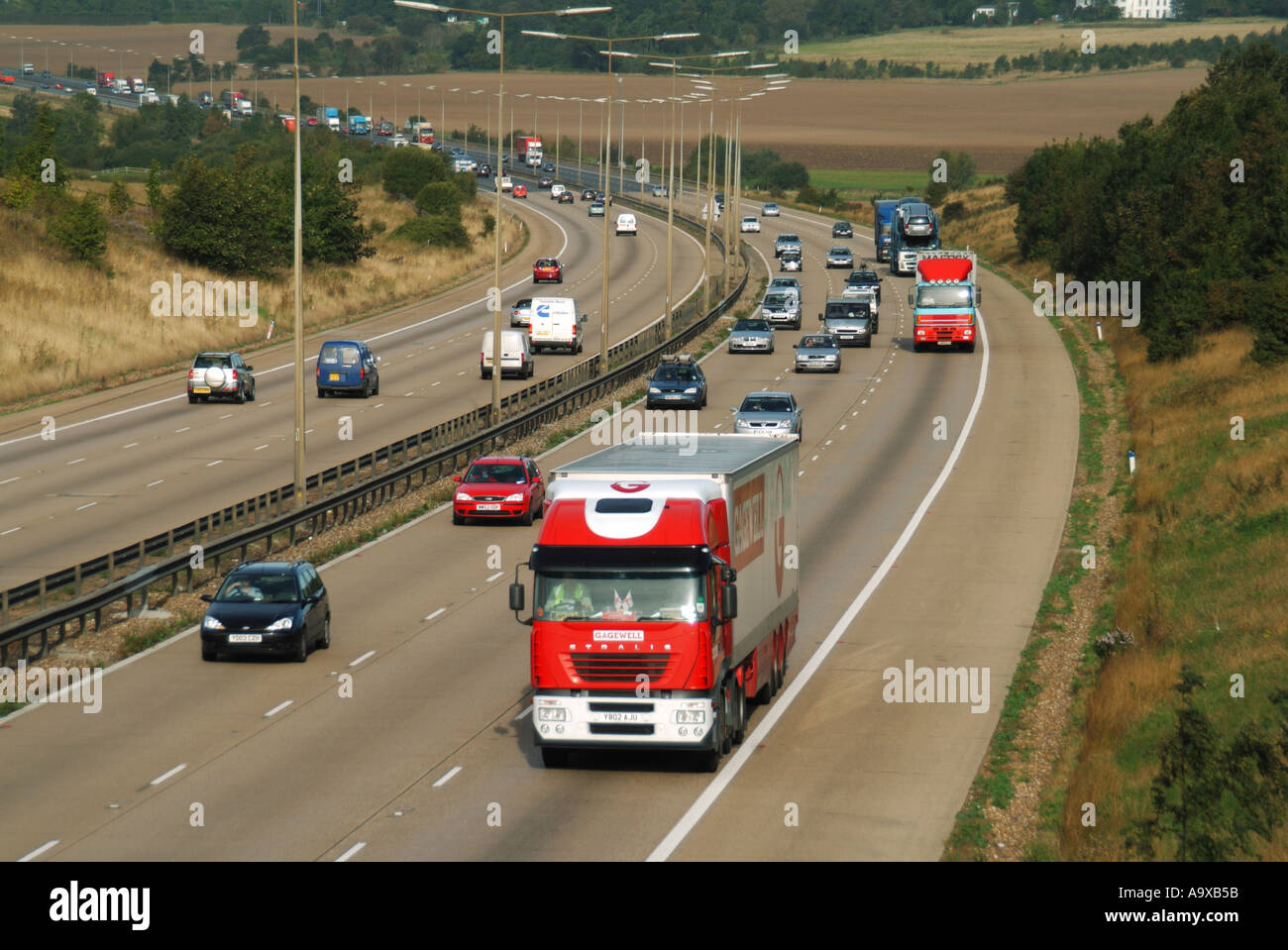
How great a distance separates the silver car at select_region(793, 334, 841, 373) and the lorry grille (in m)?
45.5

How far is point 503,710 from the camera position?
24.8 metres

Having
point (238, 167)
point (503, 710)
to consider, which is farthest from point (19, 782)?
point (238, 167)

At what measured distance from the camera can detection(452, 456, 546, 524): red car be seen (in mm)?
39531

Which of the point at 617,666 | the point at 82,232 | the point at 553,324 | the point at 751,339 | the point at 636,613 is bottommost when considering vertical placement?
the point at 751,339

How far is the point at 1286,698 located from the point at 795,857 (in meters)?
8.21

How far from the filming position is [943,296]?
232 feet

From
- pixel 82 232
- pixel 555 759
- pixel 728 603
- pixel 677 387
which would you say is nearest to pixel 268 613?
pixel 555 759

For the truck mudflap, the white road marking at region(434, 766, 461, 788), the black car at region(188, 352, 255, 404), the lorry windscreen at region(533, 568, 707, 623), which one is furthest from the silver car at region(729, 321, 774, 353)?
the truck mudflap

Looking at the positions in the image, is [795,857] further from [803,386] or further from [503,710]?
[803,386]

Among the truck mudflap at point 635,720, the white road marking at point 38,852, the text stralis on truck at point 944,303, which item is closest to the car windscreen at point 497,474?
the truck mudflap at point 635,720

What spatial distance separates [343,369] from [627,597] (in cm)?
3923

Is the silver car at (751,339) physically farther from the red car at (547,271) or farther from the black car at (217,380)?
the red car at (547,271)

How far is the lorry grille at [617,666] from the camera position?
20.5m

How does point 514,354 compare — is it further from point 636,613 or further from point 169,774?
point 636,613
